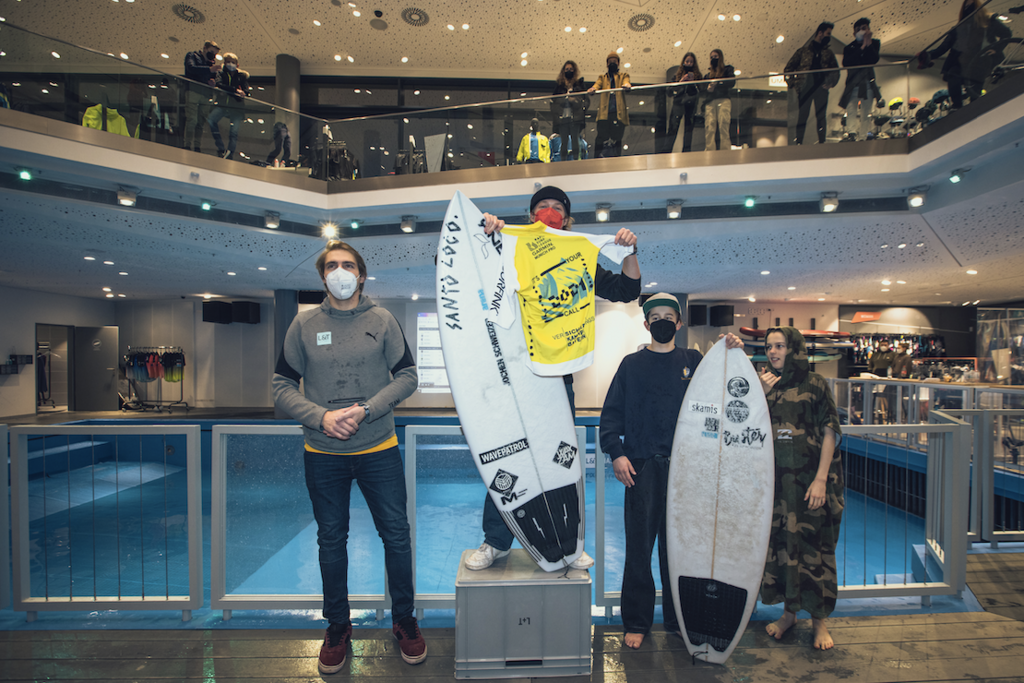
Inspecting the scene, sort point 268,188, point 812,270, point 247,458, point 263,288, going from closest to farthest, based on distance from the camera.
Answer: point 247,458 < point 268,188 < point 812,270 < point 263,288

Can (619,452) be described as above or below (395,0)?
below

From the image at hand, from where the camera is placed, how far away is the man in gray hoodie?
1.74 meters

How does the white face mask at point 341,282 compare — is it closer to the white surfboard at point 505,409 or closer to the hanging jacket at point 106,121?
the white surfboard at point 505,409

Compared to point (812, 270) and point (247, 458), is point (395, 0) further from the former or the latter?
point (812, 270)

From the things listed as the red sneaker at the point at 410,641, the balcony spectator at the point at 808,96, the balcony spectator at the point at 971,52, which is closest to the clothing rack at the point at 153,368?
the red sneaker at the point at 410,641

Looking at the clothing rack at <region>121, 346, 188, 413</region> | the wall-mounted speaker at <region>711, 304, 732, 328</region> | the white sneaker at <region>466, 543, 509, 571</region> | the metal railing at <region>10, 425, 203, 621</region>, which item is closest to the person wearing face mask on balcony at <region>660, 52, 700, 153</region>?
the white sneaker at <region>466, 543, 509, 571</region>

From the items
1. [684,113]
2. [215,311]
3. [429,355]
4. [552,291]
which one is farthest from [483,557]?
[215,311]

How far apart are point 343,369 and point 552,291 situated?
0.85 meters

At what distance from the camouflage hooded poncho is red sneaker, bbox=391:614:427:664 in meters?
1.40

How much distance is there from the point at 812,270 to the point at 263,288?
35.4 ft

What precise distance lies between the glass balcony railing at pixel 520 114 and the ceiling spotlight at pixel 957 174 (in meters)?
0.50

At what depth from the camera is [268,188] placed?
531 centimetres

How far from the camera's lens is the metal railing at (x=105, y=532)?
210cm

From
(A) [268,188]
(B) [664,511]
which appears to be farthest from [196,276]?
(B) [664,511]
